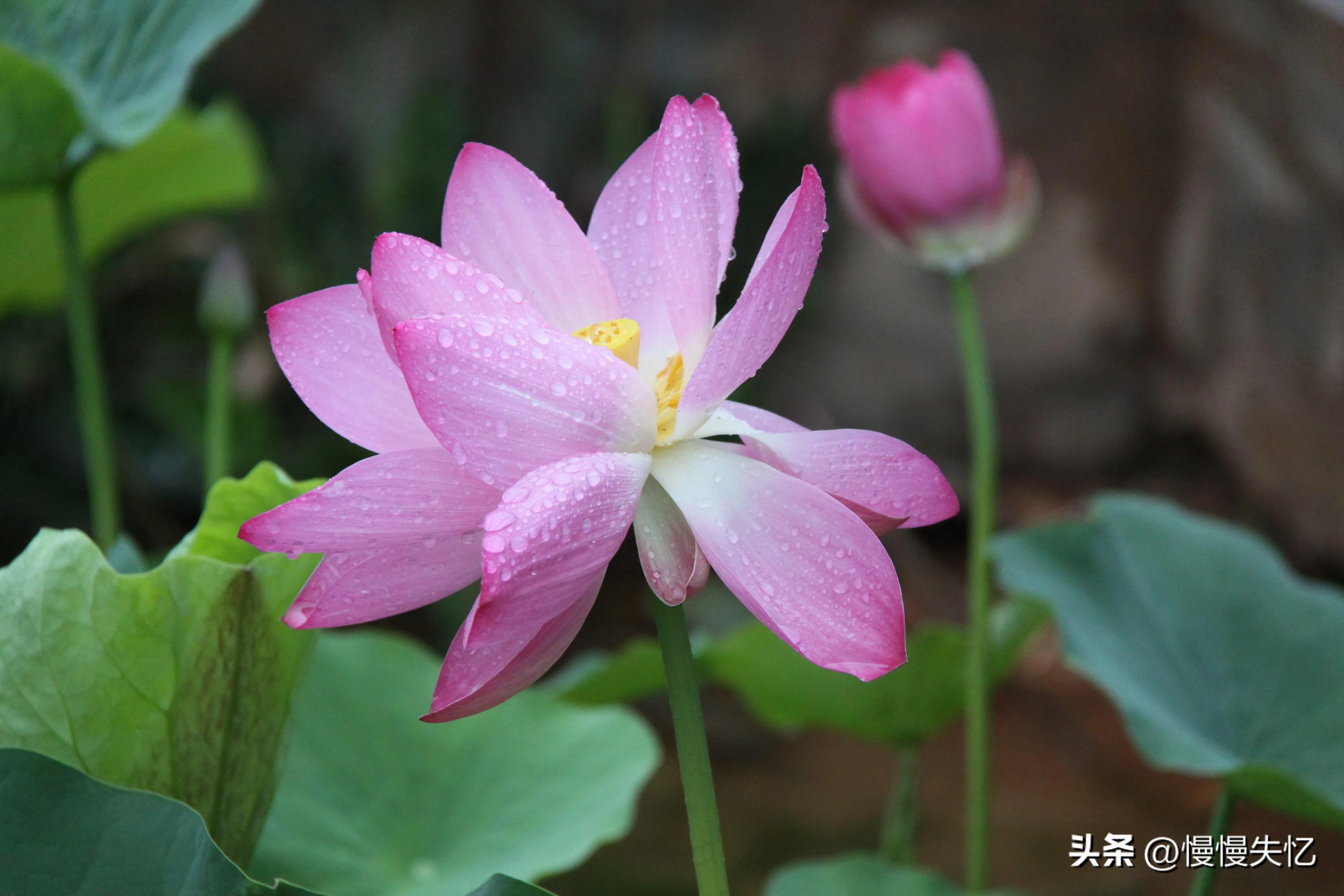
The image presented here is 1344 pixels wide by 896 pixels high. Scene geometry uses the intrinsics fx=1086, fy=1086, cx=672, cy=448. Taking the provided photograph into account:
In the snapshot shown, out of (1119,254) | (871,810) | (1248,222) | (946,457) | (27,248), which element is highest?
(27,248)

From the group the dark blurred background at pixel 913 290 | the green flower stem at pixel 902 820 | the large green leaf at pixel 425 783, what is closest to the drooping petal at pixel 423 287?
the large green leaf at pixel 425 783

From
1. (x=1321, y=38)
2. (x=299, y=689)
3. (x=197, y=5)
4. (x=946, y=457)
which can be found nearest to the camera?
(x=299, y=689)

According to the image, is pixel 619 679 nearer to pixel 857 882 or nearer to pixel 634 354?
pixel 857 882

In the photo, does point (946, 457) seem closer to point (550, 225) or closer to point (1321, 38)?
point (1321, 38)

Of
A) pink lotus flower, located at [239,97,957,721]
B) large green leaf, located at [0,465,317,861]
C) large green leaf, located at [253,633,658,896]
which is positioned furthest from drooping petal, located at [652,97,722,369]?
large green leaf, located at [253,633,658,896]

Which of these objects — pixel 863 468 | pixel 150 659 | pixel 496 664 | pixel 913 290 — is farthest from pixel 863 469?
pixel 913 290

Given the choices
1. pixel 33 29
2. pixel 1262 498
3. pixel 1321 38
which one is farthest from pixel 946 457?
pixel 33 29
